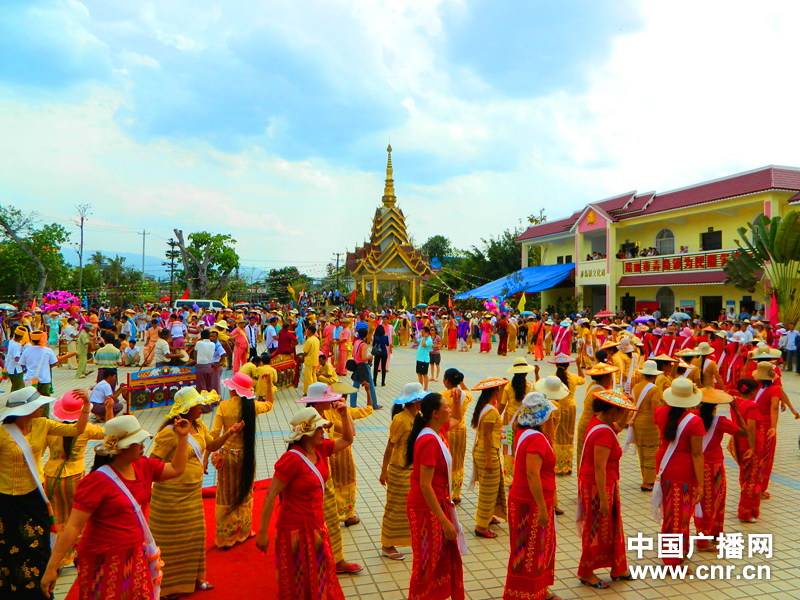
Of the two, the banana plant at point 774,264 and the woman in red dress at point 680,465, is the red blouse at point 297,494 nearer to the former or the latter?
the woman in red dress at point 680,465

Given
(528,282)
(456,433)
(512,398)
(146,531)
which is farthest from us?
(528,282)

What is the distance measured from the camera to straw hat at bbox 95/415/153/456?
117 inches

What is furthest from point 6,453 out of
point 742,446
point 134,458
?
point 742,446

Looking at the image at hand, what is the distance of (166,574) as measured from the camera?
3941 millimetres

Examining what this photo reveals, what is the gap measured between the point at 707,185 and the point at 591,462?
22.6m

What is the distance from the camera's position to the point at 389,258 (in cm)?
3662

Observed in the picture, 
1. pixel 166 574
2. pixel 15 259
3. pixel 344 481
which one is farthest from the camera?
pixel 15 259

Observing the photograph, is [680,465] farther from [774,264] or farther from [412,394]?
[774,264]

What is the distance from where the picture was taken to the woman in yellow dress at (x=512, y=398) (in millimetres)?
5645

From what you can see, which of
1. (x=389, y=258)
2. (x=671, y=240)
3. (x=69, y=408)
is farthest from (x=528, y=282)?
(x=69, y=408)

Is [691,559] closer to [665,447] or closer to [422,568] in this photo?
[665,447]

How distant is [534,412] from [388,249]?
3346 cm

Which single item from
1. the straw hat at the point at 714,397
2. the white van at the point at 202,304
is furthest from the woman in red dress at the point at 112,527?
the white van at the point at 202,304

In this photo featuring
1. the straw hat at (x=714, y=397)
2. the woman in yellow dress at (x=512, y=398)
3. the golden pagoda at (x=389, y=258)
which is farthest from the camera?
the golden pagoda at (x=389, y=258)
